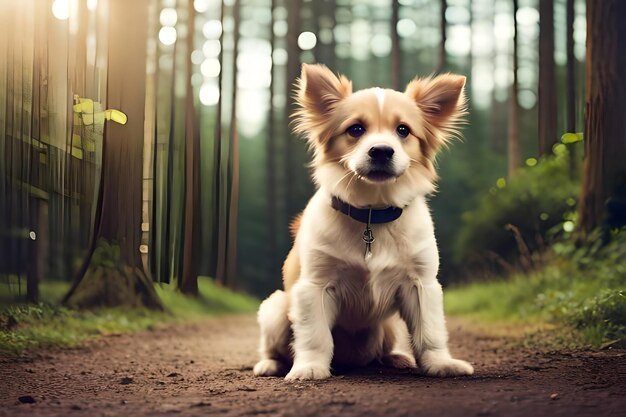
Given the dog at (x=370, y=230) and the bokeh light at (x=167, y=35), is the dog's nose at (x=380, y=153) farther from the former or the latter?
the bokeh light at (x=167, y=35)

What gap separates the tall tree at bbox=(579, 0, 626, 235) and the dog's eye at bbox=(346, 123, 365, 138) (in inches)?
75.7

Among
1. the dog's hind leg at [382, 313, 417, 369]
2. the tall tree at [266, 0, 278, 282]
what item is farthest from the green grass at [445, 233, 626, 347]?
the tall tree at [266, 0, 278, 282]

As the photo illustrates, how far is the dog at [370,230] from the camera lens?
3016 mm

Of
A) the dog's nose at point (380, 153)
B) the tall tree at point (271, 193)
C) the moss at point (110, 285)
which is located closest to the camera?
the dog's nose at point (380, 153)

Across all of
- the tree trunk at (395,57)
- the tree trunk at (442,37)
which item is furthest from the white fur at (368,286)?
the tree trunk at (395,57)

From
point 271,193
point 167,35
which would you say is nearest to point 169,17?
Result: point 167,35

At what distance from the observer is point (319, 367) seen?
9.77ft

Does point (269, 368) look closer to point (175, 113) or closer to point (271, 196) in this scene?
point (175, 113)

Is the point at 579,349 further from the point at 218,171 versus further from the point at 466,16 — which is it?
the point at 466,16

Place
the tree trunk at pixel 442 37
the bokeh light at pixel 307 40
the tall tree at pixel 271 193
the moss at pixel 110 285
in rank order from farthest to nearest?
the tall tree at pixel 271 193 < the bokeh light at pixel 307 40 < the tree trunk at pixel 442 37 < the moss at pixel 110 285

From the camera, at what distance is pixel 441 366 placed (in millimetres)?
2994

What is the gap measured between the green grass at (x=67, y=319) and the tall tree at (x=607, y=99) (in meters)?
2.82

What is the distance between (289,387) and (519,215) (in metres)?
4.50

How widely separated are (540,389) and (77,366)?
7.81 feet
